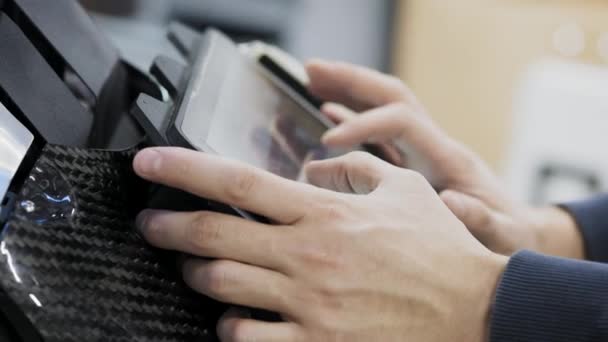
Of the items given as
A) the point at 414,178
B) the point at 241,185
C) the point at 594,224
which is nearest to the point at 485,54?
the point at 594,224

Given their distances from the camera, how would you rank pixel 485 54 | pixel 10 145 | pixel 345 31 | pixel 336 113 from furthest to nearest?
pixel 345 31 < pixel 485 54 < pixel 336 113 < pixel 10 145

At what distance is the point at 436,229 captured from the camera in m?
0.49

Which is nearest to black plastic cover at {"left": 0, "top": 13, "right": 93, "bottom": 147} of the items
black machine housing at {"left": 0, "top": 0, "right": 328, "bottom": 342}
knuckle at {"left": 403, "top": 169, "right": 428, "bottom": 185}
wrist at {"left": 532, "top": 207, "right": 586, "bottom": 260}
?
black machine housing at {"left": 0, "top": 0, "right": 328, "bottom": 342}

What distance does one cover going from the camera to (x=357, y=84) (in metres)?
0.80

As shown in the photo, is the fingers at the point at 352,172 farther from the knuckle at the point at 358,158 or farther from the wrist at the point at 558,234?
the wrist at the point at 558,234

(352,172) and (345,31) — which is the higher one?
(352,172)

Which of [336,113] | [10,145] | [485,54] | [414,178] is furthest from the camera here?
[485,54]

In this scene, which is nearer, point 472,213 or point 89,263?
point 89,263

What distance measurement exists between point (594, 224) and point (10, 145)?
66 cm

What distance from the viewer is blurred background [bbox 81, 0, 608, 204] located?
1964mm

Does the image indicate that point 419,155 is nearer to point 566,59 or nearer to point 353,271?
point 353,271

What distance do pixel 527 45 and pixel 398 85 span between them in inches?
59.3

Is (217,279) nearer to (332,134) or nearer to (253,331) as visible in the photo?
(253,331)

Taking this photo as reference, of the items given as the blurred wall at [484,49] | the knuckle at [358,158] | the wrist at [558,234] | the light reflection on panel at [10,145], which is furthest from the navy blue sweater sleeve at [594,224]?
the blurred wall at [484,49]
